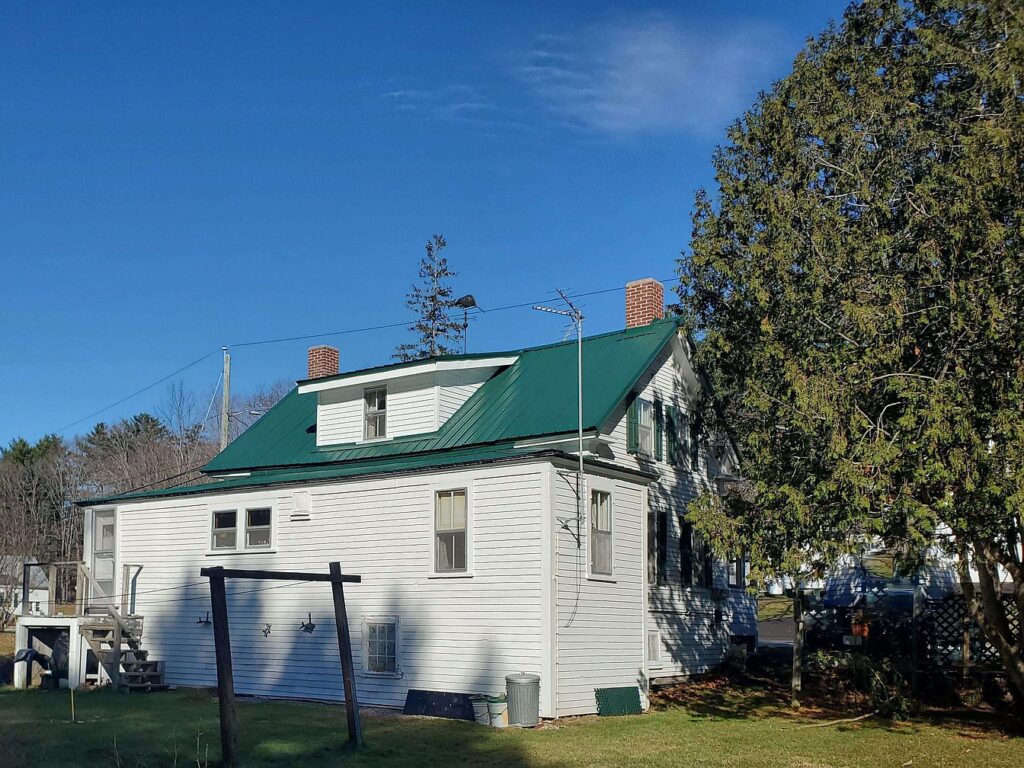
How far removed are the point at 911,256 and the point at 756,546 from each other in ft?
17.9

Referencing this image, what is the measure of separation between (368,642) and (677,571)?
757 cm

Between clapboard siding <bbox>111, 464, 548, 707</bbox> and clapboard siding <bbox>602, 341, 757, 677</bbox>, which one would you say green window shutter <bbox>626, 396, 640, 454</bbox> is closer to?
clapboard siding <bbox>602, 341, 757, 677</bbox>

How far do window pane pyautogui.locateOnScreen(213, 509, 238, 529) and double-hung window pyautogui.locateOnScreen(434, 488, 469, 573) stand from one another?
5775mm

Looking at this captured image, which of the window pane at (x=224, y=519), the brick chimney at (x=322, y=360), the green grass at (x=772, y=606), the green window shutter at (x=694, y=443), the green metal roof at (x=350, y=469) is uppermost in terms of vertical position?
the brick chimney at (x=322, y=360)

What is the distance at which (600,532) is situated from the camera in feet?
68.7

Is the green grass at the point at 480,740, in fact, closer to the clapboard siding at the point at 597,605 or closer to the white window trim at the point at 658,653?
the clapboard siding at the point at 597,605

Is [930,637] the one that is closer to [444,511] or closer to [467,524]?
[467,524]

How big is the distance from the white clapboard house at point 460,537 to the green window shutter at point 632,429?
0.05 metres

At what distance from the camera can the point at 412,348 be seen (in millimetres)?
54781

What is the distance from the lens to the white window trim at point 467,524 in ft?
66.5

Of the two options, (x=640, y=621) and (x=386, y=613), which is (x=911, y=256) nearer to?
(x=640, y=621)

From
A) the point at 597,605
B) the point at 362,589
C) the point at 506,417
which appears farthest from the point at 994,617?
the point at 362,589

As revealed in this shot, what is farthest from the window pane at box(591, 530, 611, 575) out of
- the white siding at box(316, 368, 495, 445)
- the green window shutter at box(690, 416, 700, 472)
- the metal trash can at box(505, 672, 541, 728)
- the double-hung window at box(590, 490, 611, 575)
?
the green window shutter at box(690, 416, 700, 472)

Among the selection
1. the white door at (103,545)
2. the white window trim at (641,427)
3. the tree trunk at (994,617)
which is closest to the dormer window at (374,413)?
the white window trim at (641,427)
